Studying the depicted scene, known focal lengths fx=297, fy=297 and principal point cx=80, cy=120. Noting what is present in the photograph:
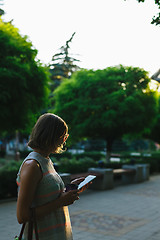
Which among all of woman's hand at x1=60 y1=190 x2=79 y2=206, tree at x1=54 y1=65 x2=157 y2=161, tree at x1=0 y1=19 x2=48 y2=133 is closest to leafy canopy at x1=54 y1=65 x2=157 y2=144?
tree at x1=54 y1=65 x2=157 y2=161

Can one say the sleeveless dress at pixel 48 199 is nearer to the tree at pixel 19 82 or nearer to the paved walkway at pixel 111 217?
the paved walkway at pixel 111 217

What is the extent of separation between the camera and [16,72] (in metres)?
9.35

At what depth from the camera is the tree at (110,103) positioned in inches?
571

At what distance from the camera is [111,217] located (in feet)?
23.0

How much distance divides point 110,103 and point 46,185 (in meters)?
12.8

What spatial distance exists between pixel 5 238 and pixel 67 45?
35.8 metres

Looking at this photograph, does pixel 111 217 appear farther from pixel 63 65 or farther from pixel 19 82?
pixel 63 65

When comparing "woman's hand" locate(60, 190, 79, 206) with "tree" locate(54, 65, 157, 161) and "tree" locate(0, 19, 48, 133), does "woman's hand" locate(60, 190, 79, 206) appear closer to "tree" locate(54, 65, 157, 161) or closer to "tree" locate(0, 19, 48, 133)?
"tree" locate(0, 19, 48, 133)

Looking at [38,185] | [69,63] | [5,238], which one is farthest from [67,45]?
[38,185]

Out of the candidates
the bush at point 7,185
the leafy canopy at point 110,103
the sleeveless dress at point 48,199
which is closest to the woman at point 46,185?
the sleeveless dress at point 48,199

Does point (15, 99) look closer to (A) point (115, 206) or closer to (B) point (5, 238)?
(A) point (115, 206)

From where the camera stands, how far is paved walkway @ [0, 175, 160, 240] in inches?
221

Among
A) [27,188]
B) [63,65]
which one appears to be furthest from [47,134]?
[63,65]

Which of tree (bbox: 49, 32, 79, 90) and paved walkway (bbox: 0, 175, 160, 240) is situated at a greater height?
tree (bbox: 49, 32, 79, 90)
